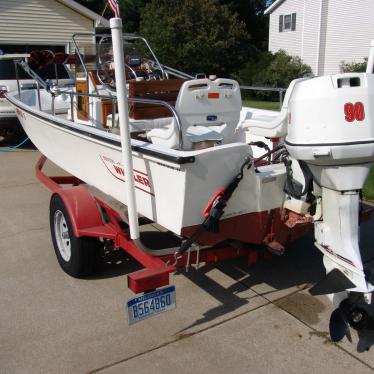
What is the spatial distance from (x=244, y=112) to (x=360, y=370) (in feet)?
10.1

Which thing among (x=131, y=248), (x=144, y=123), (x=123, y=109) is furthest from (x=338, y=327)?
(x=144, y=123)

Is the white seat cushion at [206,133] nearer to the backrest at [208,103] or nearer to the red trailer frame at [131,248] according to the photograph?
the backrest at [208,103]

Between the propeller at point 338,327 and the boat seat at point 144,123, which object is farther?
the boat seat at point 144,123

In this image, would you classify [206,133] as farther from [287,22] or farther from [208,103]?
[287,22]

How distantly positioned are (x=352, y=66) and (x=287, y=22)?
5.62 meters

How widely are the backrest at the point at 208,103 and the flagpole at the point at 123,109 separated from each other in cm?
86

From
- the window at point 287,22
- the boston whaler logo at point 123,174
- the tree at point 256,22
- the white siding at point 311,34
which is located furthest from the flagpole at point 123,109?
the tree at point 256,22

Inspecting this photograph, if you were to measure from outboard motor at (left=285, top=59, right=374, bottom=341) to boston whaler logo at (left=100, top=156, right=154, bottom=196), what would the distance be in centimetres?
103

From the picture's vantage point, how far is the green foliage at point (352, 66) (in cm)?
2152

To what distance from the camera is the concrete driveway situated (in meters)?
3.02

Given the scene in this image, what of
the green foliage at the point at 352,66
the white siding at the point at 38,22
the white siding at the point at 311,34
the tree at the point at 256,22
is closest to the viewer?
the white siding at the point at 38,22

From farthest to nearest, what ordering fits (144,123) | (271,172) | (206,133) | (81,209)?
(144,123) → (206,133) → (81,209) → (271,172)

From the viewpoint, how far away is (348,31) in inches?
929

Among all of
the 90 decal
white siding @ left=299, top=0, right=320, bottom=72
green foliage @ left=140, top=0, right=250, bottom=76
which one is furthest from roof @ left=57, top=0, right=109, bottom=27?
the 90 decal
